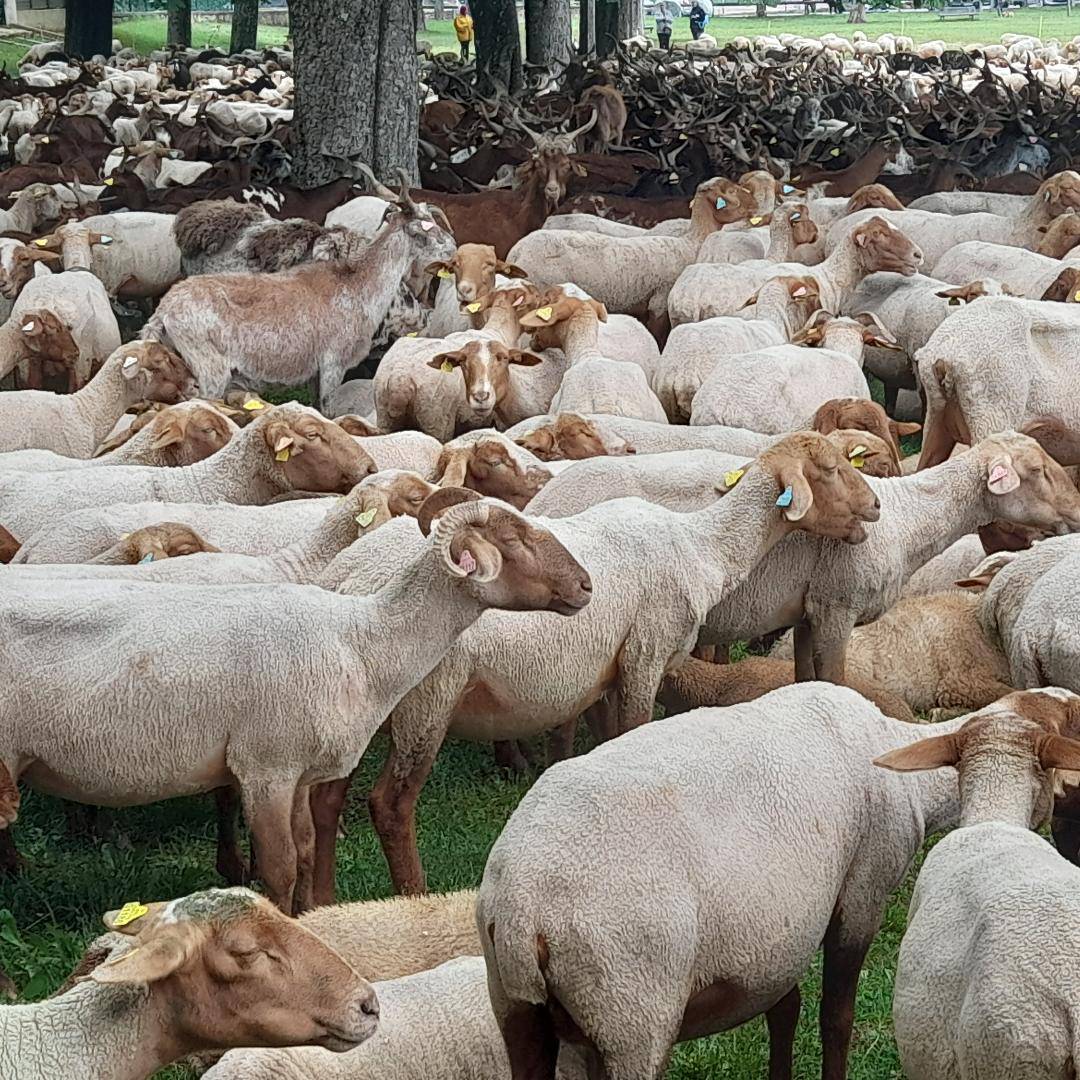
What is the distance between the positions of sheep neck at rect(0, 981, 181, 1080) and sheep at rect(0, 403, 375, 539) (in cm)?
358

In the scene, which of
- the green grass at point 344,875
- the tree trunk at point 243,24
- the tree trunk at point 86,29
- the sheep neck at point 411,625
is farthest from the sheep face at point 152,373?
the tree trunk at point 243,24

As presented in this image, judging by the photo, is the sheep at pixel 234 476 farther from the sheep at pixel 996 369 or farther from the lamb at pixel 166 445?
the sheep at pixel 996 369

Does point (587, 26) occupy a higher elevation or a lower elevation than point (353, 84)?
lower

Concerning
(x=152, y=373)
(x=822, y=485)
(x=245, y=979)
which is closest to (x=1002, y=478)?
(x=822, y=485)

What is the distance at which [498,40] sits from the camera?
25953 mm

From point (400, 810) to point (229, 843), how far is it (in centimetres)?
60

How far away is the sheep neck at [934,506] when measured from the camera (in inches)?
266

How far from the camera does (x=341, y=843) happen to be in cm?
634

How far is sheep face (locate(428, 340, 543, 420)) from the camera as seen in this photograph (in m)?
8.73

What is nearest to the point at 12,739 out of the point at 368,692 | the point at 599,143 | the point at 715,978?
the point at 368,692

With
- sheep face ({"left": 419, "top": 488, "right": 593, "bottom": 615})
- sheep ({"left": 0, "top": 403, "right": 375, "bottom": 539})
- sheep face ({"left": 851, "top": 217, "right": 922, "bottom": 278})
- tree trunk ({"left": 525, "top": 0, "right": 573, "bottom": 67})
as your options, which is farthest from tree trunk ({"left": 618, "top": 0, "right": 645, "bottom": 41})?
sheep face ({"left": 419, "top": 488, "right": 593, "bottom": 615})

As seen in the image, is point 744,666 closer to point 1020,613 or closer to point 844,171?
point 1020,613

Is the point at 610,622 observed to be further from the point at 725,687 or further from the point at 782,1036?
the point at 782,1036

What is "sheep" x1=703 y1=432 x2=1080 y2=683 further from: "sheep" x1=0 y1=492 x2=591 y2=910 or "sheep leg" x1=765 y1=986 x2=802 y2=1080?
"sheep leg" x1=765 y1=986 x2=802 y2=1080
